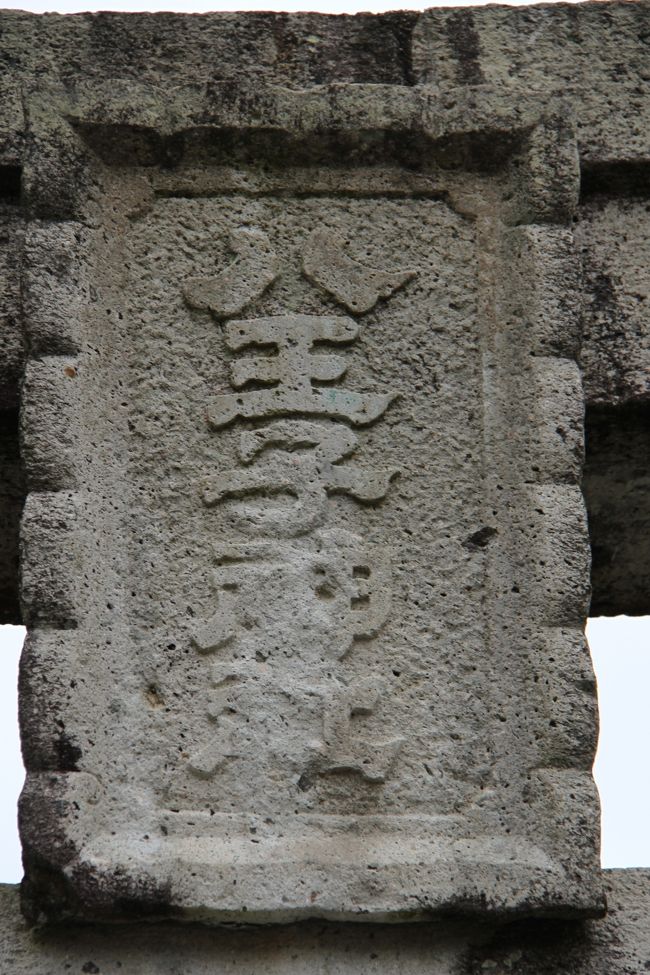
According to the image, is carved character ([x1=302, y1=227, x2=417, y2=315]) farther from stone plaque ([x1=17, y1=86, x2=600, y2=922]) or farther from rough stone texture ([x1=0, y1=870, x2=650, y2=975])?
rough stone texture ([x1=0, y1=870, x2=650, y2=975])

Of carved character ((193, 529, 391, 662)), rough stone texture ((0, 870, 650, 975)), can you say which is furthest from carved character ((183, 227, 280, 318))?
rough stone texture ((0, 870, 650, 975))

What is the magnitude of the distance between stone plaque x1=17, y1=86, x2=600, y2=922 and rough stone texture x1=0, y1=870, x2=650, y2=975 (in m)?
0.05

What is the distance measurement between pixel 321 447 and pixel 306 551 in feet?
0.48

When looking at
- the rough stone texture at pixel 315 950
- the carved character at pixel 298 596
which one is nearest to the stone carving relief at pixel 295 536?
the carved character at pixel 298 596

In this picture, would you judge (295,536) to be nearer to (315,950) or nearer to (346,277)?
(346,277)

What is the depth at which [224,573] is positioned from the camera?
88.6 inches

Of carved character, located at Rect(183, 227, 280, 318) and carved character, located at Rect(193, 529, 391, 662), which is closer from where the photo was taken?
carved character, located at Rect(193, 529, 391, 662)

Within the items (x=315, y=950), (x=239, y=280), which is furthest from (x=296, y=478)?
(x=315, y=950)

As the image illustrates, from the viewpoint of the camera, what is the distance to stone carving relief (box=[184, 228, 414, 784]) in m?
2.18

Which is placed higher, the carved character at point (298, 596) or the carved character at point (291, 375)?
the carved character at point (291, 375)

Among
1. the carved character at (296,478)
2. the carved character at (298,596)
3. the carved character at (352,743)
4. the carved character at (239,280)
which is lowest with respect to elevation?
the carved character at (352,743)

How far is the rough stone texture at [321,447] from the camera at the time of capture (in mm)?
2113

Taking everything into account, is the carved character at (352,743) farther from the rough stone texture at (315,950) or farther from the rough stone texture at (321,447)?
the rough stone texture at (315,950)

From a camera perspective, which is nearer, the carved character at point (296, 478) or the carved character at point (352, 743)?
the carved character at point (352, 743)
